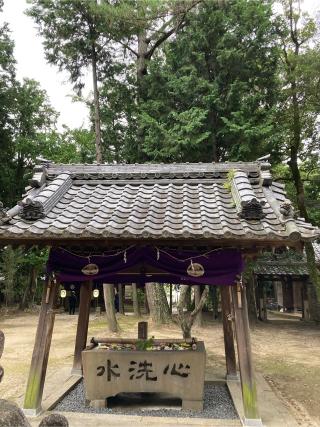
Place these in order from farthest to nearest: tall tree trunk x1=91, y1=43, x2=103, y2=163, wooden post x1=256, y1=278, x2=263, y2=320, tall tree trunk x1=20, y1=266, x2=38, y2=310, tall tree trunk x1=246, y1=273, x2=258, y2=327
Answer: tall tree trunk x1=20, y1=266, x2=38, y2=310, wooden post x1=256, y1=278, x2=263, y2=320, tall tree trunk x1=246, y1=273, x2=258, y2=327, tall tree trunk x1=91, y1=43, x2=103, y2=163

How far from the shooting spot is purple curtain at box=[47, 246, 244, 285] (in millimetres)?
6301

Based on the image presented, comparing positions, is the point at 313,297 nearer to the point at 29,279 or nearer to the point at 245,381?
the point at 245,381

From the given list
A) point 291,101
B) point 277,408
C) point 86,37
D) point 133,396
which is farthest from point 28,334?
point 291,101

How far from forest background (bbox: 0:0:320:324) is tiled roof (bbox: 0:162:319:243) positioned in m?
8.71

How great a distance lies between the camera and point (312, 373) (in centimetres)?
1026

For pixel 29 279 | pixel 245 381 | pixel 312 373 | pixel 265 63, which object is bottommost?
pixel 312 373

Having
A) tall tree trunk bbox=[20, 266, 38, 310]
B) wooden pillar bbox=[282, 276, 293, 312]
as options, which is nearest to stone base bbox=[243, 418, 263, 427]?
tall tree trunk bbox=[20, 266, 38, 310]

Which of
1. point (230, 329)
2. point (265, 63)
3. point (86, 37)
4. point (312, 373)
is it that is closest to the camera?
point (230, 329)

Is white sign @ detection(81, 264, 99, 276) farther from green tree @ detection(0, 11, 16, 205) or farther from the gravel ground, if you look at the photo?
green tree @ detection(0, 11, 16, 205)

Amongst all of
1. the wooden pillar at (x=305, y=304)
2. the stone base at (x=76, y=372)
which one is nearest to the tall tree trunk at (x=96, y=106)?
the stone base at (x=76, y=372)

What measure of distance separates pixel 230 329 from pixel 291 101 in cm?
1332

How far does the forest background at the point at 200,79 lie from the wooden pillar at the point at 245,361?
10878 millimetres

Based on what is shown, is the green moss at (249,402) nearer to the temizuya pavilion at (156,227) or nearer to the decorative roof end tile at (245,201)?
the temizuya pavilion at (156,227)

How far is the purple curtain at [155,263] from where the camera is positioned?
6301 mm
